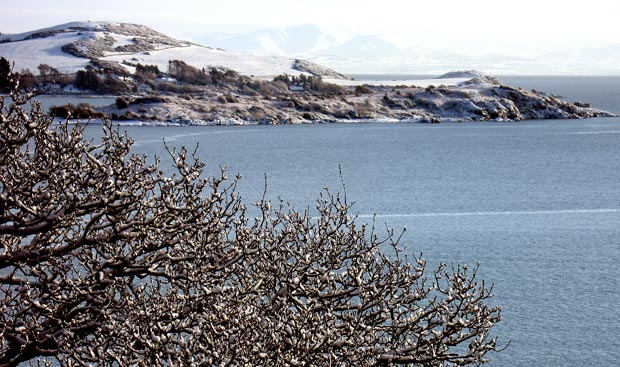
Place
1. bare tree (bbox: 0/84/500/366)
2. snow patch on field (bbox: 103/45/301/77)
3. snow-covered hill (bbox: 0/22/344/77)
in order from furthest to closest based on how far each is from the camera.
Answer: snow patch on field (bbox: 103/45/301/77)
snow-covered hill (bbox: 0/22/344/77)
bare tree (bbox: 0/84/500/366)

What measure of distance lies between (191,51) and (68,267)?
16302cm

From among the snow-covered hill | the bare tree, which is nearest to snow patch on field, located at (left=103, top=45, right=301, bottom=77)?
the snow-covered hill

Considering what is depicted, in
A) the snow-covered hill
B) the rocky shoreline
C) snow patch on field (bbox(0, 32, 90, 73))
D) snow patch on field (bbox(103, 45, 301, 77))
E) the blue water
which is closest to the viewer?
the blue water

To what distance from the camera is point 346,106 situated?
113 m

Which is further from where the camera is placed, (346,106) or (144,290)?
(346,106)

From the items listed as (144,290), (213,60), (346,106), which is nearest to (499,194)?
(144,290)

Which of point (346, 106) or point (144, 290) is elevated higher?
point (144, 290)

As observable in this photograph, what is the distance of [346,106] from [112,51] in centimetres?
6321

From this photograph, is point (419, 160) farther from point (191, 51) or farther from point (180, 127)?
point (191, 51)

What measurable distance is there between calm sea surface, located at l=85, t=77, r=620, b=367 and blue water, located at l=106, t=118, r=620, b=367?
0.28 feet

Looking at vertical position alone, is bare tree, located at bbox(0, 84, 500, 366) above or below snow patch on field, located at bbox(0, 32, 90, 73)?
above

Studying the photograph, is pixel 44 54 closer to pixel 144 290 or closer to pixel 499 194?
pixel 499 194

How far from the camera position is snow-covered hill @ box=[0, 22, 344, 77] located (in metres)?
149

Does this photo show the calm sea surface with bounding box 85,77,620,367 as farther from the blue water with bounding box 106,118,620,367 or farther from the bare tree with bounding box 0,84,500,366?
the bare tree with bounding box 0,84,500,366
